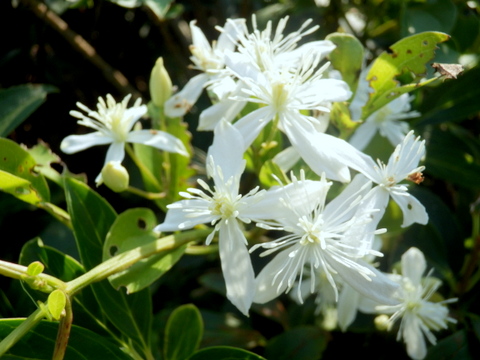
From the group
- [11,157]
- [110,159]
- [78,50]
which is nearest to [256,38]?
[110,159]

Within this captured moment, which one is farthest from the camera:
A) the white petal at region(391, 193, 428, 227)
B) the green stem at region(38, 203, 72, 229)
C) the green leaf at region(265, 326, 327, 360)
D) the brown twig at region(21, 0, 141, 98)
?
the brown twig at region(21, 0, 141, 98)

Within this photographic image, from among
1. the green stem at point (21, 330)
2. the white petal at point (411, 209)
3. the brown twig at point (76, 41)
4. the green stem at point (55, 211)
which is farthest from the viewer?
the brown twig at point (76, 41)

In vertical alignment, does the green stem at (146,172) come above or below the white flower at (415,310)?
above

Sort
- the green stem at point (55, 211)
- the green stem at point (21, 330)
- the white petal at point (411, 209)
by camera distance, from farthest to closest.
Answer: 1. the green stem at point (55, 211)
2. the white petal at point (411, 209)
3. the green stem at point (21, 330)

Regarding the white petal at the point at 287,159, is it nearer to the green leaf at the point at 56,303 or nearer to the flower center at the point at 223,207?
the flower center at the point at 223,207

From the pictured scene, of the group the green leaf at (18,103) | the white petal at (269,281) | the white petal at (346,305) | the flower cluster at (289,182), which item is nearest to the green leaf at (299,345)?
the white petal at (346,305)

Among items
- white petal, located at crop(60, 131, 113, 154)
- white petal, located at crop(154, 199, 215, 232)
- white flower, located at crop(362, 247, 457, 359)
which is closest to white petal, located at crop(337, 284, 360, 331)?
white flower, located at crop(362, 247, 457, 359)

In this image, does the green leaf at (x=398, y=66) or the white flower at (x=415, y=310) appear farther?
the white flower at (x=415, y=310)

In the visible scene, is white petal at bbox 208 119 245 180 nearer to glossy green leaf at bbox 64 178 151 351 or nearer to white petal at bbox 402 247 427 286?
glossy green leaf at bbox 64 178 151 351
